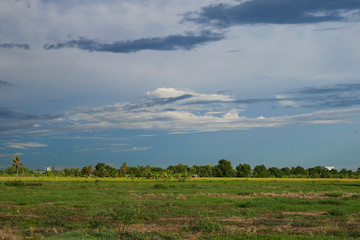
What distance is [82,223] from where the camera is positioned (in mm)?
20344

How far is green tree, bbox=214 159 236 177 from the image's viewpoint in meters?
148

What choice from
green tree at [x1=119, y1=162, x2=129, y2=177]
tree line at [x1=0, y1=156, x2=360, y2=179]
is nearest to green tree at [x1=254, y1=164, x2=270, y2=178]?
tree line at [x1=0, y1=156, x2=360, y2=179]

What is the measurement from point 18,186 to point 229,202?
41.3 metres

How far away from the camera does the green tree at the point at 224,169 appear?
147875 millimetres

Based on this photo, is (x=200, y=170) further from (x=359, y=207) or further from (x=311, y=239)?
(x=311, y=239)

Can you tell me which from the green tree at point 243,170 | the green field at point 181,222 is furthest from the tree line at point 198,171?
the green field at point 181,222

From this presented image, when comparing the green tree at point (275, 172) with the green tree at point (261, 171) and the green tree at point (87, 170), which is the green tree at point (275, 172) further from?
the green tree at point (87, 170)

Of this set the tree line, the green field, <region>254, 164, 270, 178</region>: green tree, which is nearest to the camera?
the green field

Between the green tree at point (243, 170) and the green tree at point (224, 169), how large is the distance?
2.15 meters

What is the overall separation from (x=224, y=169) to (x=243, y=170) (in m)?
7.86

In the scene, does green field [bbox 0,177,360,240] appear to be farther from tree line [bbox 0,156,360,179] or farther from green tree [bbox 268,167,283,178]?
green tree [bbox 268,167,283,178]

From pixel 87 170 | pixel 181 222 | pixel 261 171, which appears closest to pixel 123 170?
pixel 87 170

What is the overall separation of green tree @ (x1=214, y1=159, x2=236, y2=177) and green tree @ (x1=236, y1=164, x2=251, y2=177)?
2.15m

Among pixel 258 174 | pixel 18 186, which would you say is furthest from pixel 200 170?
pixel 18 186
